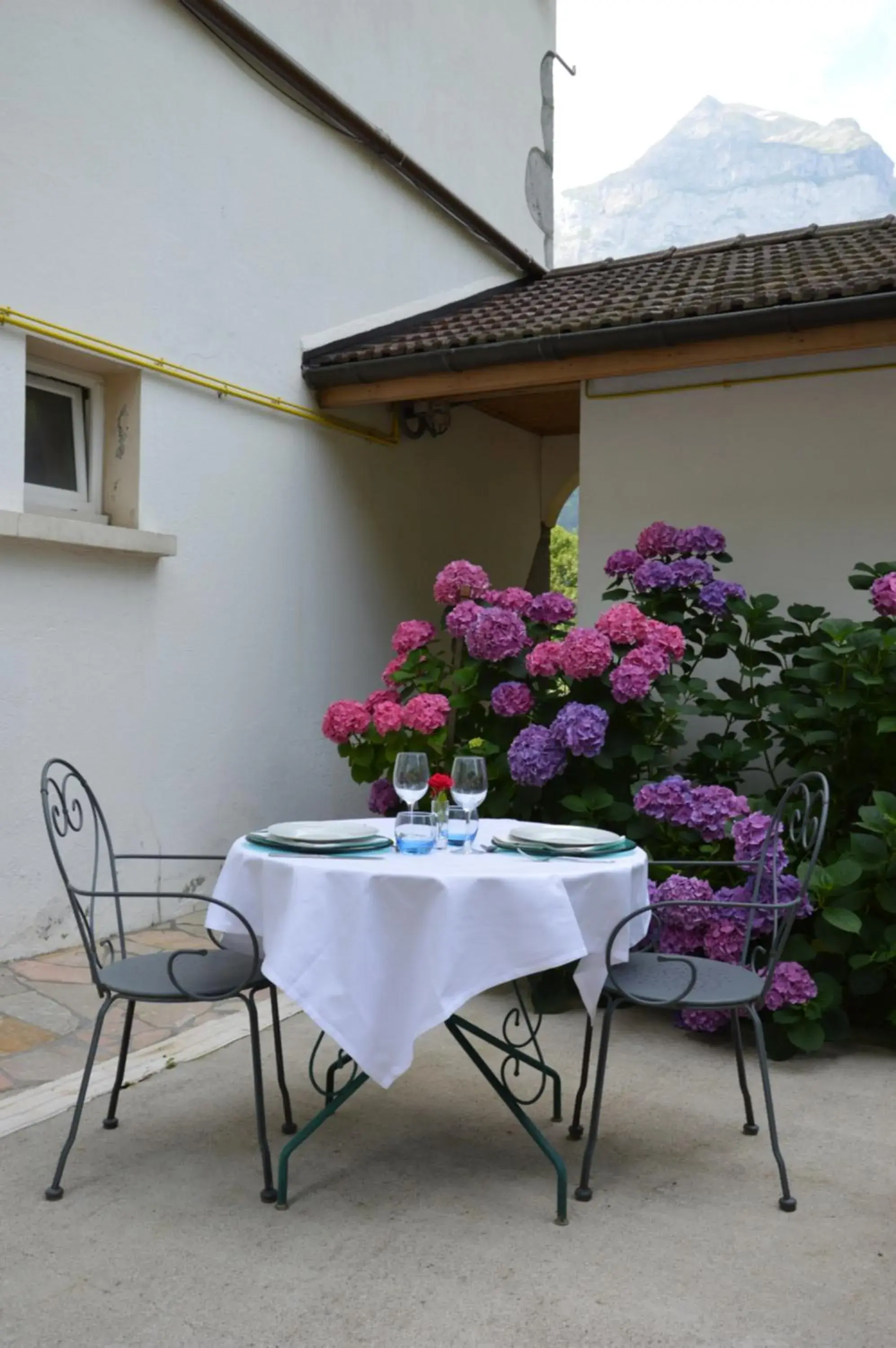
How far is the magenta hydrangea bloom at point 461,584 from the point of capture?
4.82m

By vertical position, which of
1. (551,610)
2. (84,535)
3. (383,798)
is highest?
(84,535)

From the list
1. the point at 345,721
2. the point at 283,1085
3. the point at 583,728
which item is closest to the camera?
the point at 283,1085

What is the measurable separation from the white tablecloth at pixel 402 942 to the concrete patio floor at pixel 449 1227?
397mm

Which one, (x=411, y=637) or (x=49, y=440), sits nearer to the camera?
(x=49, y=440)

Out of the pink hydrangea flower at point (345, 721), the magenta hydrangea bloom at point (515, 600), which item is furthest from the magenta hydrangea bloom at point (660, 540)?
the pink hydrangea flower at point (345, 721)

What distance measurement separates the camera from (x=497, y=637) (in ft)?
14.6

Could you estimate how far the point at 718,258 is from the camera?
737 centimetres

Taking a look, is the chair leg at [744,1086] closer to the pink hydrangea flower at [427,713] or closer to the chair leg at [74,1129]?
the chair leg at [74,1129]

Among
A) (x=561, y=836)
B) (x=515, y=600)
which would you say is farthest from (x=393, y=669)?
(x=561, y=836)

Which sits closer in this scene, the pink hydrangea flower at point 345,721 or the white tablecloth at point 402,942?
the white tablecloth at point 402,942

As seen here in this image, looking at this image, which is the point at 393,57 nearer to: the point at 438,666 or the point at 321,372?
the point at 321,372

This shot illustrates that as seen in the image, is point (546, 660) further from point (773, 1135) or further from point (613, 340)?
point (773, 1135)

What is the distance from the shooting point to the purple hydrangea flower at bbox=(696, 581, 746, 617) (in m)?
4.43

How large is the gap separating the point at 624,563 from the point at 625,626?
640 millimetres
